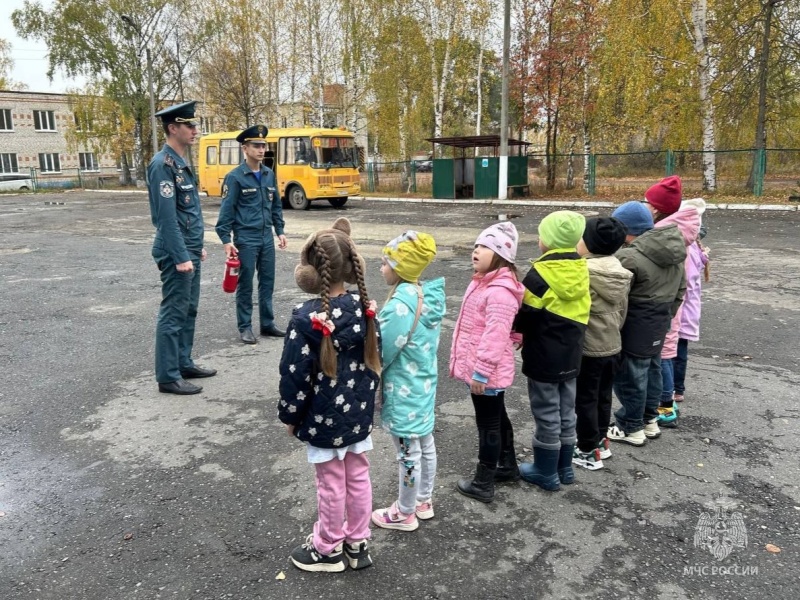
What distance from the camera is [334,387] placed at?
255cm

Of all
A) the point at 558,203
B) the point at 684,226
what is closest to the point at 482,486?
the point at 684,226

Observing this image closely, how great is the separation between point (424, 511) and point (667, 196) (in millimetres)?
2496

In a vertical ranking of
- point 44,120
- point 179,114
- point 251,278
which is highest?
point 44,120

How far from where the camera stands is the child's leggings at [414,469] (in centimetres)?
293

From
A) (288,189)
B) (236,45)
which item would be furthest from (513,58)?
(236,45)

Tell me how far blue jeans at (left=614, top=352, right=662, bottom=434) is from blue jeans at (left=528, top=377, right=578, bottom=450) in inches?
25.6

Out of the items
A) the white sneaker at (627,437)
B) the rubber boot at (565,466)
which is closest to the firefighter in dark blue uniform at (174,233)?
the rubber boot at (565,466)

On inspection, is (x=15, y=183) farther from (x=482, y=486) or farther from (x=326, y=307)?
(x=326, y=307)

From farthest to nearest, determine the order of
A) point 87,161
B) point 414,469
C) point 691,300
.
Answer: point 87,161 → point 691,300 → point 414,469

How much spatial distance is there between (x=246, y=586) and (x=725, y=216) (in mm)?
16594

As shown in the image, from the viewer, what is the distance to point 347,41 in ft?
107

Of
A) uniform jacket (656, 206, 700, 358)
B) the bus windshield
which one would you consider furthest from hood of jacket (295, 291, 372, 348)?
the bus windshield

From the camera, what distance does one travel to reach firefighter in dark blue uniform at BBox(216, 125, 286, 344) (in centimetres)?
593

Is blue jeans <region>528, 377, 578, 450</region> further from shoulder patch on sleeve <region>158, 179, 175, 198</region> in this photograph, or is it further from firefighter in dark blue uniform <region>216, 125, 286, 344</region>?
firefighter in dark blue uniform <region>216, 125, 286, 344</region>
